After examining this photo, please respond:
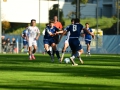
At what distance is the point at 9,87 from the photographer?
48.2 ft

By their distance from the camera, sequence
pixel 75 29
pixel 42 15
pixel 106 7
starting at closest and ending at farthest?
pixel 75 29
pixel 42 15
pixel 106 7

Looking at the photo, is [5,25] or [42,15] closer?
[5,25]

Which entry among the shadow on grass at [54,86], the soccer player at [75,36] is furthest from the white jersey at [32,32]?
the shadow on grass at [54,86]

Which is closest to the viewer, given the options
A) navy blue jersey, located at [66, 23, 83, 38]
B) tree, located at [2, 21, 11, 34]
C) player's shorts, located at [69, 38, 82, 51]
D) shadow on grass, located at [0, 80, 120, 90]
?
shadow on grass, located at [0, 80, 120, 90]

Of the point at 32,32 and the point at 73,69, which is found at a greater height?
the point at 32,32

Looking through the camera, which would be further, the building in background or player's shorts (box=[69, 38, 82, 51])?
the building in background

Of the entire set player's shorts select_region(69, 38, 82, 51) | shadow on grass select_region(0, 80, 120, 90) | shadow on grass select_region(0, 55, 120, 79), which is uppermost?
player's shorts select_region(69, 38, 82, 51)

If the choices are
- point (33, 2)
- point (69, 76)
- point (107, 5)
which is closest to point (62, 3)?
point (107, 5)

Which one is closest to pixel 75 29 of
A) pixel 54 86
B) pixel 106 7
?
pixel 54 86

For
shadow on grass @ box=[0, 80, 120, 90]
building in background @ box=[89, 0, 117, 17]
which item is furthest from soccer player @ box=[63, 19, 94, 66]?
building in background @ box=[89, 0, 117, 17]

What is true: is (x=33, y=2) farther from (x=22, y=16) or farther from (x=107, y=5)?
(x=107, y=5)

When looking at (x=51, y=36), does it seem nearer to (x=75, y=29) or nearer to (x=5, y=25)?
(x=75, y=29)

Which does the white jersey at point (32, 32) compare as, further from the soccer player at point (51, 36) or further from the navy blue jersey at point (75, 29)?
the navy blue jersey at point (75, 29)

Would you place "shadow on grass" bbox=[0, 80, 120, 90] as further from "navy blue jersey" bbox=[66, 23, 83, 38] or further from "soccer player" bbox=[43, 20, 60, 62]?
"soccer player" bbox=[43, 20, 60, 62]
